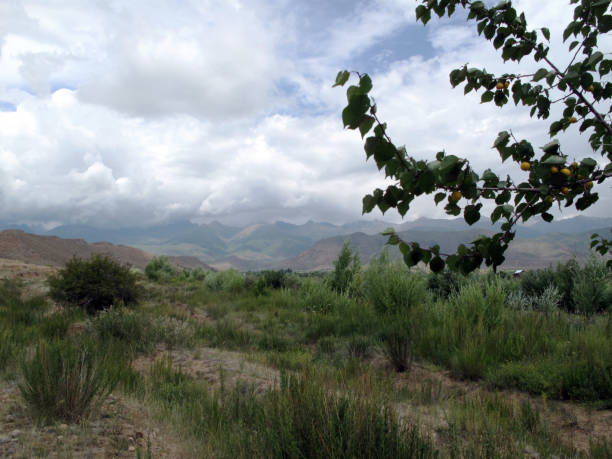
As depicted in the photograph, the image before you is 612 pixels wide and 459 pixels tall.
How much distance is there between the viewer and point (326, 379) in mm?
3422

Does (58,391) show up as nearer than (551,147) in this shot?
No

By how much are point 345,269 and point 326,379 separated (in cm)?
1124

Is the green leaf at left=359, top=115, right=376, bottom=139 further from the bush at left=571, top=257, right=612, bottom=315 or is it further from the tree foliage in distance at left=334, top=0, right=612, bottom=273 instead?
the bush at left=571, top=257, right=612, bottom=315

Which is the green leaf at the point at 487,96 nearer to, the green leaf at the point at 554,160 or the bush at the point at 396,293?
the green leaf at the point at 554,160

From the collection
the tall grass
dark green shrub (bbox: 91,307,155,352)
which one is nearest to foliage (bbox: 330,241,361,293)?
dark green shrub (bbox: 91,307,155,352)

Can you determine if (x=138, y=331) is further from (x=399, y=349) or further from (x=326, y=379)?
(x=326, y=379)

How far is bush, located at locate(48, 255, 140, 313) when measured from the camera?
10.7 m

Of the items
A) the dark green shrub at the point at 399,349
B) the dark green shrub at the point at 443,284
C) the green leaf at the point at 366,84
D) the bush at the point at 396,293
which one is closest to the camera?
the green leaf at the point at 366,84

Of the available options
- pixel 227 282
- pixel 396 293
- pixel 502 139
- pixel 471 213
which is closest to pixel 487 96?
pixel 502 139

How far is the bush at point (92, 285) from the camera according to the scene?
1071cm

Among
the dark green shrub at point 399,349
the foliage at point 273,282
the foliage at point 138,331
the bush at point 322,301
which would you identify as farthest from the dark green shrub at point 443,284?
the foliage at point 138,331

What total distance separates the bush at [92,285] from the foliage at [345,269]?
24.0 ft

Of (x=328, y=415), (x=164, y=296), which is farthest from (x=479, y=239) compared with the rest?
(x=164, y=296)

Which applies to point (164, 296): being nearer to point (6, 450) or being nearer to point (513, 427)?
point (6, 450)
